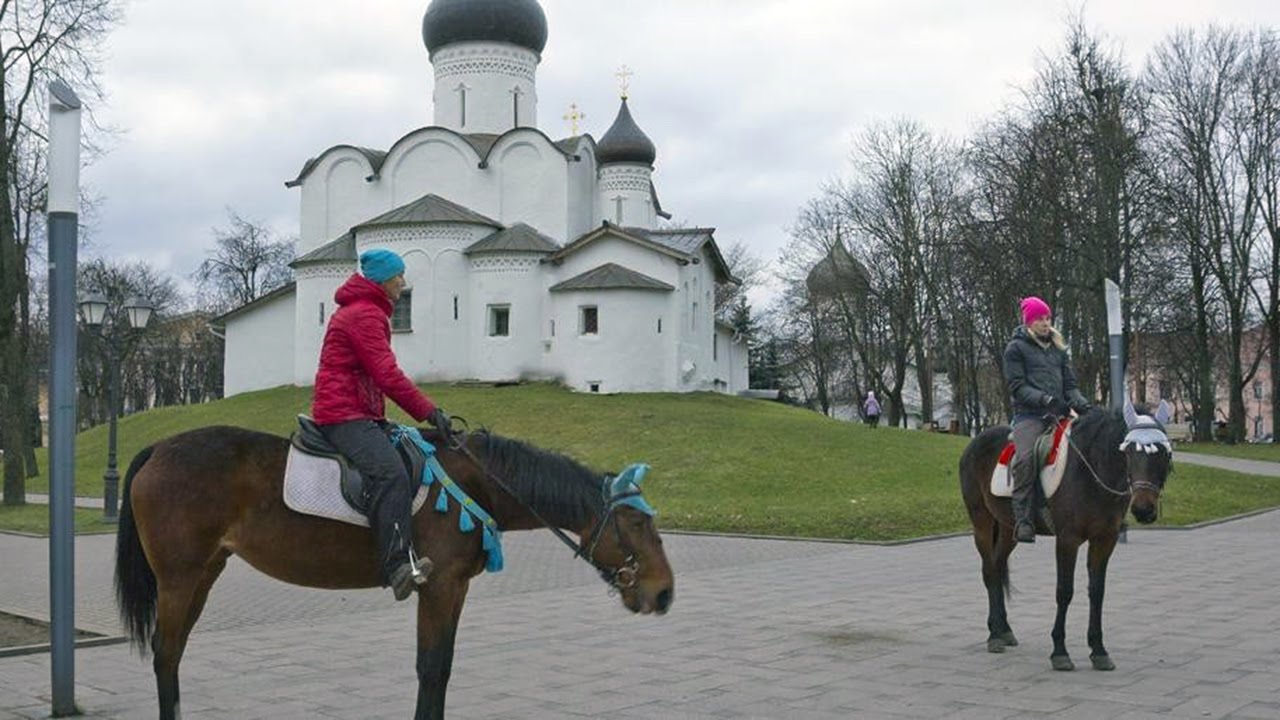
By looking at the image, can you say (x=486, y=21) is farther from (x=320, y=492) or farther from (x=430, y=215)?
(x=320, y=492)

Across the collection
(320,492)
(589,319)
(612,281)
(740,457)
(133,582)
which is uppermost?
(612,281)

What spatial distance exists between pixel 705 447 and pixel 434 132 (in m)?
25.1

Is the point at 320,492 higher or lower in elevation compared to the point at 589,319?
lower

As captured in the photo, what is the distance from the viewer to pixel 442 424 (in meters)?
5.96

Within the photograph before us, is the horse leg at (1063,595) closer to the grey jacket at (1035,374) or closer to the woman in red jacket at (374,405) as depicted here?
the grey jacket at (1035,374)

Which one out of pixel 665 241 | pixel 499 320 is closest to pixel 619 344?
pixel 499 320

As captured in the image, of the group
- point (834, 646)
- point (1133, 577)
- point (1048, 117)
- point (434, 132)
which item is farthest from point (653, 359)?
point (834, 646)

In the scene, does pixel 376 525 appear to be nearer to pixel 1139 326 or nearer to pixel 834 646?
pixel 834 646

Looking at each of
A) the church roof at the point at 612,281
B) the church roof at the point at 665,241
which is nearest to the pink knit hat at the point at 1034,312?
the church roof at the point at 612,281

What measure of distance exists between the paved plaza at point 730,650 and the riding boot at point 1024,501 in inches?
37.1

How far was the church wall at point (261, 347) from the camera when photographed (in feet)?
175

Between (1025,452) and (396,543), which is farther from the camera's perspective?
(1025,452)

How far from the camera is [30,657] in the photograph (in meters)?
8.77

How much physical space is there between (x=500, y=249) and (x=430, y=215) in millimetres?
3227
